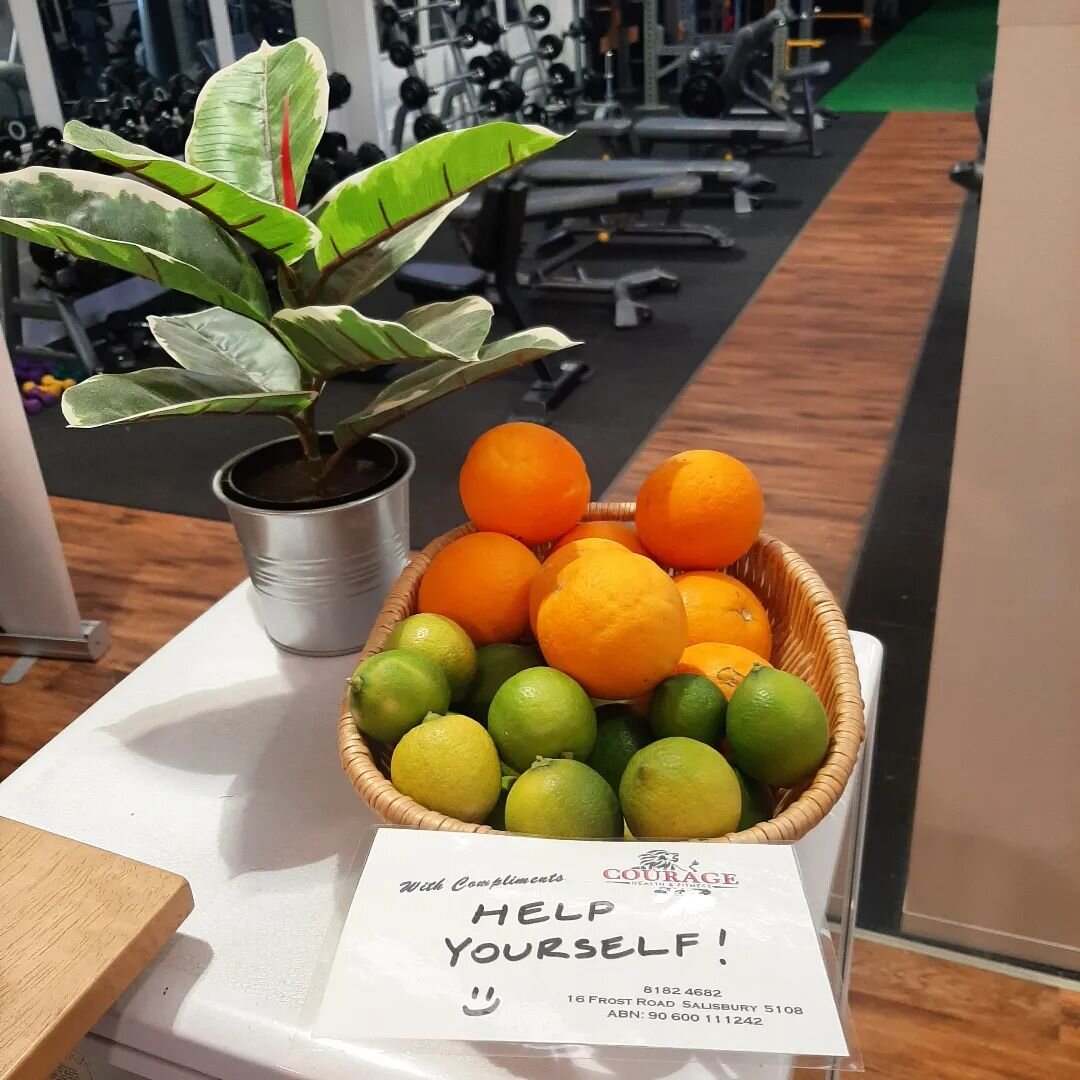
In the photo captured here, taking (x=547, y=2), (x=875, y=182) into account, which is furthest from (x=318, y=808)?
(x=547, y=2)

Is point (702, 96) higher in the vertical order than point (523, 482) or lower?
lower

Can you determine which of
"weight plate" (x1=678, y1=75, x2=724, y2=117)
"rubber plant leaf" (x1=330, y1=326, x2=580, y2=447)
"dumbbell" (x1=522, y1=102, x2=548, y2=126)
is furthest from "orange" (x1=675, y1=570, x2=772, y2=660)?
"dumbbell" (x1=522, y1=102, x2=548, y2=126)

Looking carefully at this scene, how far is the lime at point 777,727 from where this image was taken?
65cm

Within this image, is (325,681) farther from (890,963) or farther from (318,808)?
(890,963)

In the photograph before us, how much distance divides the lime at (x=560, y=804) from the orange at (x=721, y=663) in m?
0.14

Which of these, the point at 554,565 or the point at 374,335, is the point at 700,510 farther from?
the point at 374,335

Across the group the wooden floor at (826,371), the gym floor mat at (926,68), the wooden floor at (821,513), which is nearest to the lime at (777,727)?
the wooden floor at (821,513)

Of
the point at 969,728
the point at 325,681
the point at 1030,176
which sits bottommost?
the point at 969,728

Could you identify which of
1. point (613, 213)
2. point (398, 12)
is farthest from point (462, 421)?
point (398, 12)

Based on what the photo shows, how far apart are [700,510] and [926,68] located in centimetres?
1183

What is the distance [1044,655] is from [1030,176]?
0.59 metres

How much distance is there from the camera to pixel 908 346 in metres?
3.88

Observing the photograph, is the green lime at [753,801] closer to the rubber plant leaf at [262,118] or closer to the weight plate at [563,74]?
the rubber plant leaf at [262,118]

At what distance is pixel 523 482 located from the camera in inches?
32.8
